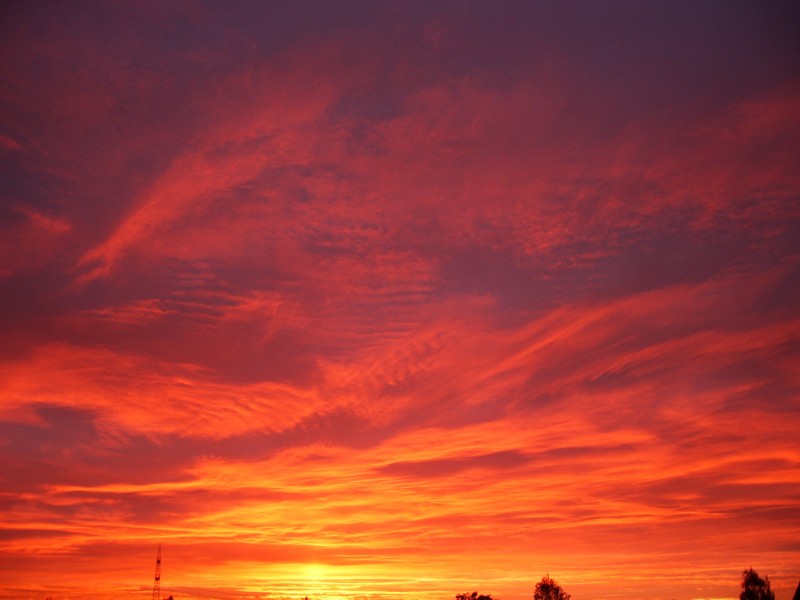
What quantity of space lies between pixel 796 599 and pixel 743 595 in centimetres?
11253

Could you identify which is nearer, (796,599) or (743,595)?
(796,599)

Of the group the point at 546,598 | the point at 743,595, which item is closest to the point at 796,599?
the point at 743,595

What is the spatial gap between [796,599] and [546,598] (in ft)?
504

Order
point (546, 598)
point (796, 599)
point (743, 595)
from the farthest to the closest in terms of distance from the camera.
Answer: point (546, 598) < point (743, 595) < point (796, 599)

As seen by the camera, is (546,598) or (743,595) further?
(546,598)

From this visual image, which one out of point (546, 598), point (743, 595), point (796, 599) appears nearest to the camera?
point (796, 599)

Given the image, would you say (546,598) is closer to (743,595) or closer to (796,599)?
(743,595)

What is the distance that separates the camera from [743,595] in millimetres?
142000

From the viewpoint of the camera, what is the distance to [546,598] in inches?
7362

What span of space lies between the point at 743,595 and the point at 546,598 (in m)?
57.4

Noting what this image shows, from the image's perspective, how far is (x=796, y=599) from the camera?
45688 millimetres

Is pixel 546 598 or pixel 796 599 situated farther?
pixel 546 598
